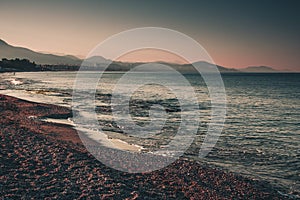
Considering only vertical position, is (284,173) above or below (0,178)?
below

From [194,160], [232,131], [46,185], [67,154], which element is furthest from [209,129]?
[46,185]

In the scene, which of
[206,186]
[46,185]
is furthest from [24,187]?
[206,186]

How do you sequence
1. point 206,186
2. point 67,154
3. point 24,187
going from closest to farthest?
point 24,187 → point 206,186 → point 67,154

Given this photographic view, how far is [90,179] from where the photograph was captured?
420 inches

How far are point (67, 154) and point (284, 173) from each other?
11.8m

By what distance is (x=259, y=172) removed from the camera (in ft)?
49.1

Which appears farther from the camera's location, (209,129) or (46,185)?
(209,129)

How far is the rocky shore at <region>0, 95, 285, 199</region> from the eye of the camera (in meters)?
9.57

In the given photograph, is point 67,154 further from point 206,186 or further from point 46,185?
point 206,186

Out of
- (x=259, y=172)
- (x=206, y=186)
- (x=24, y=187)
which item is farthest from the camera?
(x=259, y=172)

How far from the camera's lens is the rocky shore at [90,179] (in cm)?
957

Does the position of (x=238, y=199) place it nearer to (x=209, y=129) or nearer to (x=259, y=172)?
(x=259, y=172)

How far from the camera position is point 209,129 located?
2655 cm

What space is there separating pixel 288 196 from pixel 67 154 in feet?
34.5
